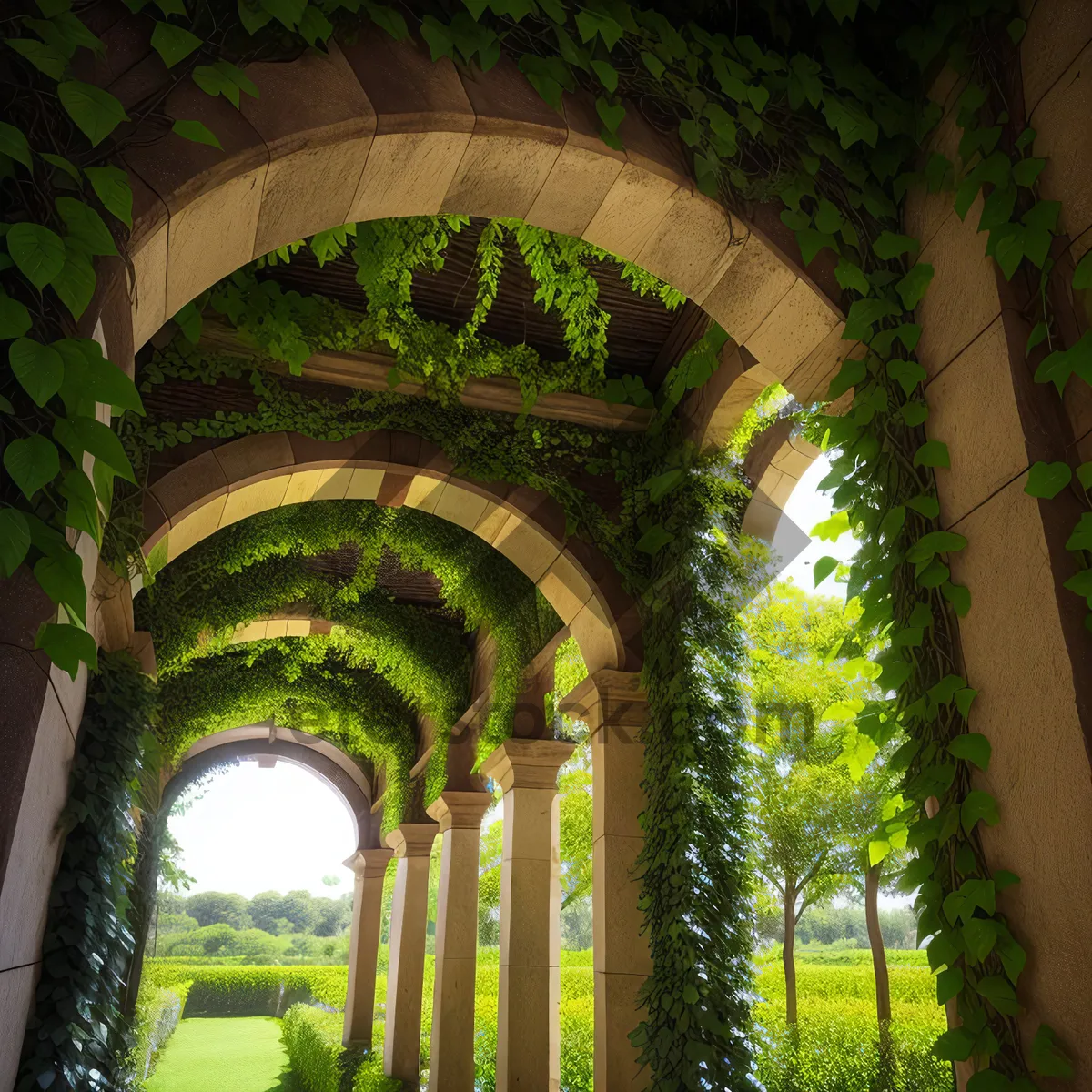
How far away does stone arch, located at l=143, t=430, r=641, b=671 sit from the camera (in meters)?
5.07

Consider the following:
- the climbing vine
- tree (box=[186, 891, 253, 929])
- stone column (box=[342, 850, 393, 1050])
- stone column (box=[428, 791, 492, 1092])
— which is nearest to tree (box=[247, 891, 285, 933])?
tree (box=[186, 891, 253, 929])

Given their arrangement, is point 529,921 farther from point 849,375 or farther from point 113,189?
point 113,189

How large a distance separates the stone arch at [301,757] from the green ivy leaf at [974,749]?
1244cm

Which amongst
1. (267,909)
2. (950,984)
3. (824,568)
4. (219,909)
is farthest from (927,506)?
(267,909)

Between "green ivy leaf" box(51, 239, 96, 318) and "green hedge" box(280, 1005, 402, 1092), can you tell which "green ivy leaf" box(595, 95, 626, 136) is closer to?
"green ivy leaf" box(51, 239, 96, 318)

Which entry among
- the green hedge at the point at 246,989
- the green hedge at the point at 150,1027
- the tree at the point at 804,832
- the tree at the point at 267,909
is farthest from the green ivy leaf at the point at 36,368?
the tree at the point at 267,909

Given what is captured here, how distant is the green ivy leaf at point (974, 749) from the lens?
231 cm

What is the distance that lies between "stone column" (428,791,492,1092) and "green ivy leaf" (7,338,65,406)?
7.73 m

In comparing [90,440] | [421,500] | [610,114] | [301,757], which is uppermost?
[301,757]

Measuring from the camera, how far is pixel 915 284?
281 cm

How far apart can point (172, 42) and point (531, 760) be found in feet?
20.1

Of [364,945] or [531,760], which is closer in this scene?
[531,760]

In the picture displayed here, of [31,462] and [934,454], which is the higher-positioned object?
[934,454]

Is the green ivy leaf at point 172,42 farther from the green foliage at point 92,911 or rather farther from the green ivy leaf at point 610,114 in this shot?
the green foliage at point 92,911
